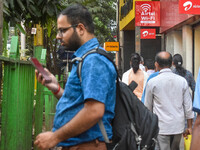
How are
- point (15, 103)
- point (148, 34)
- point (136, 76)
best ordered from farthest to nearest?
point (148, 34) → point (136, 76) → point (15, 103)

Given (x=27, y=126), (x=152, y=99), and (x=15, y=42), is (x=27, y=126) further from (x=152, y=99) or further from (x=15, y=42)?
(x=152, y=99)

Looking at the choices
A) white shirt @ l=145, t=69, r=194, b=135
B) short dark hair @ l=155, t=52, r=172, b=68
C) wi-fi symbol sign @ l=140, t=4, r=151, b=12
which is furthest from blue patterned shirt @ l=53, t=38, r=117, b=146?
wi-fi symbol sign @ l=140, t=4, r=151, b=12

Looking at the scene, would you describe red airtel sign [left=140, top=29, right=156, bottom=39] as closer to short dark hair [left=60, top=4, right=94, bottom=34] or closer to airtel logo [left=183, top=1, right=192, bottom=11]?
airtel logo [left=183, top=1, right=192, bottom=11]

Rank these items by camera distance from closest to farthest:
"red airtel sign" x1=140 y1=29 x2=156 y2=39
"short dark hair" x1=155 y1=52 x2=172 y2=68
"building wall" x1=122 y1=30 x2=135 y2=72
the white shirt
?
the white shirt, "short dark hair" x1=155 y1=52 x2=172 y2=68, "red airtel sign" x1=140 y1=29 x2=156 y2=39, "building wall" x1=122 y1=30 x2=135 y2=72

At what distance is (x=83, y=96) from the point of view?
2486 millimetres

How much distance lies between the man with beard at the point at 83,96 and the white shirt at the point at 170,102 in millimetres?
2659

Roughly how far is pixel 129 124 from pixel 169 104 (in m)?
2.62

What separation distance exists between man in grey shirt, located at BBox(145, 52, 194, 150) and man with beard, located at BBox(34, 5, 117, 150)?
8.73 ft

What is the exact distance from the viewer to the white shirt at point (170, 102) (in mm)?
5125

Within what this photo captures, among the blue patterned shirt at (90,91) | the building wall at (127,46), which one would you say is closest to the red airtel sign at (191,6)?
the blue patterned shirt at (90,91)

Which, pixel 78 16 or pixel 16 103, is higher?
pixel 78 16

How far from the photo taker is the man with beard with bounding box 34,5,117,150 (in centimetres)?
238

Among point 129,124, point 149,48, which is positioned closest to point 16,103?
point 129,124

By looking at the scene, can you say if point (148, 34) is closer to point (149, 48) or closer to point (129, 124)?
point (149, 48)
